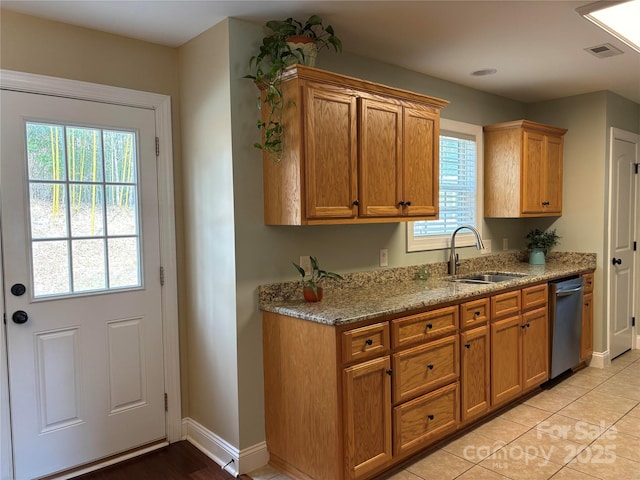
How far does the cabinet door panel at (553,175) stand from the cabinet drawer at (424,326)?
2.07m

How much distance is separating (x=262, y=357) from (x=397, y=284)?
113 centimetres

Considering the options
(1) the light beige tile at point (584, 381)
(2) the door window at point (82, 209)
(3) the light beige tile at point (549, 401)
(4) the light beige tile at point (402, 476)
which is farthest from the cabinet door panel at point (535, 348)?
(2) the door window at point (82, 209)

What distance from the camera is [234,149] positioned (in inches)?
101

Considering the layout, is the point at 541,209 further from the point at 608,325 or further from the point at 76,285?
the point at 76,285

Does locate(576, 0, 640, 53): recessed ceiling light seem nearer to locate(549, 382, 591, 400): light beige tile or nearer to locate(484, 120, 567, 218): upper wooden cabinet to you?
locate(484, 120, 567, 218): upper wooden cabinet

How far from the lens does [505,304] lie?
129 inches

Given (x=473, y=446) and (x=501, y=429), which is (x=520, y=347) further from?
(x=473, y=446)

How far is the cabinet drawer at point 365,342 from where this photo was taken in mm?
2295

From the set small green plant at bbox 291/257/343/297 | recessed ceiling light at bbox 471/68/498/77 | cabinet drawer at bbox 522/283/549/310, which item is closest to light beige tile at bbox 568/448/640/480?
cabinet drawer at bbox 522/283/549/310

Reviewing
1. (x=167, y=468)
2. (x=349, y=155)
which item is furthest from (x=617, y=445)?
(x=167, y=468)

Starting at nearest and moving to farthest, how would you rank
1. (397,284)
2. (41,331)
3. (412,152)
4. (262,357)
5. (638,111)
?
(41,331) < (262,357) < (412,152) < (397,284) < (638,111)

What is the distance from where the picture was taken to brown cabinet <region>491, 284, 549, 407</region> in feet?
10.5

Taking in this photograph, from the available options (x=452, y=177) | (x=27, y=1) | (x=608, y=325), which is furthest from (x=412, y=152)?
(x=608, y=325)

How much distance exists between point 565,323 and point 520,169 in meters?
1.31
